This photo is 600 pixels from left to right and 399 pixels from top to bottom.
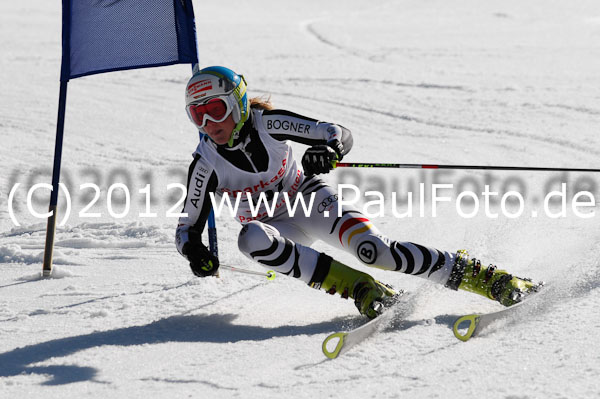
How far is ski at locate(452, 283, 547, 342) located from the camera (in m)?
3.25

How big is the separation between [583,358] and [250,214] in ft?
6.06

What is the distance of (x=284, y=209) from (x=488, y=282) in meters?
1.12

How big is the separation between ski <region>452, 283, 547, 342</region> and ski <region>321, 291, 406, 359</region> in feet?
1.04

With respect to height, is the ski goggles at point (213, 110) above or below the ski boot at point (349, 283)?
above

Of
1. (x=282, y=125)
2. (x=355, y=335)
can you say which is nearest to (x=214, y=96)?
(x=282, y=125)

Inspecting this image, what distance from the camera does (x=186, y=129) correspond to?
30.4 ft

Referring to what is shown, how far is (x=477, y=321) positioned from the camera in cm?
329

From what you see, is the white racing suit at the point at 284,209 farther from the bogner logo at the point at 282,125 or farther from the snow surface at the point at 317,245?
the snow surface at the point at 317,245

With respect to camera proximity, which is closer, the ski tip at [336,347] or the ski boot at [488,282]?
the ski tip at [336,347]

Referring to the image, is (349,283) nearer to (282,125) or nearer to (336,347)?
(336,347)

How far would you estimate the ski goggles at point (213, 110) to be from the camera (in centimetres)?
382

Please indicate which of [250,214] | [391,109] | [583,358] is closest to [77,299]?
[250,214]

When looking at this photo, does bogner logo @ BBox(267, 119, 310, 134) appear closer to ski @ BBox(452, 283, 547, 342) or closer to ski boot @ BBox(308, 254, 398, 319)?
ski boot @ BBox(308, 254, 398, 319)

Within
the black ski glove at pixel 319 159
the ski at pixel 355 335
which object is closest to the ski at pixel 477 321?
the ski at pixel 355 335
